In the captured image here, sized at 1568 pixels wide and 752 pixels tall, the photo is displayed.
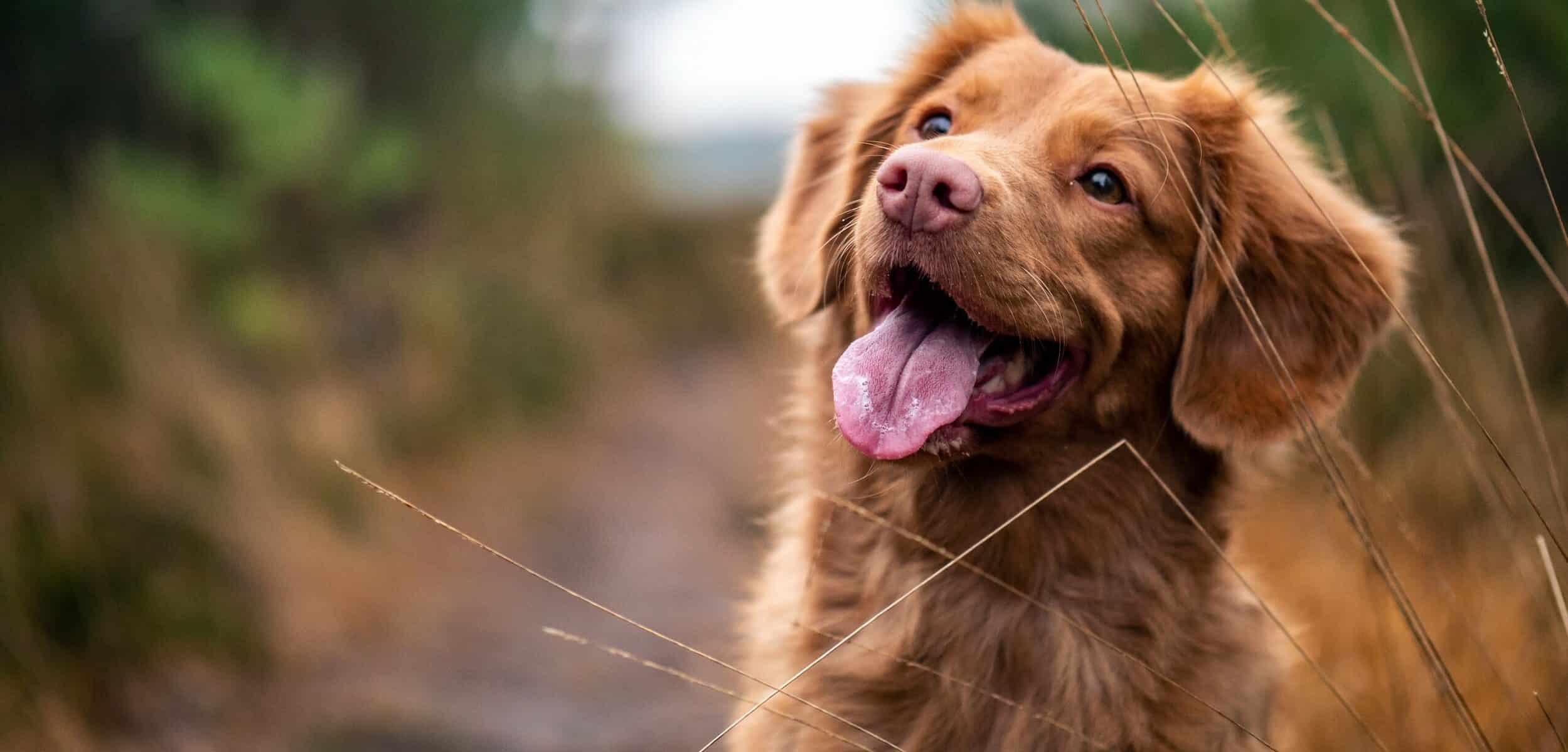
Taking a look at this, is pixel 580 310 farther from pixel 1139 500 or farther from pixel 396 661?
pixel 1139 500

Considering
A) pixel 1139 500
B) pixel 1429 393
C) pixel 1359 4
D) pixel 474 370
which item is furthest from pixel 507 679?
pixel 1359 4

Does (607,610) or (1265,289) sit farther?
(1265,289)

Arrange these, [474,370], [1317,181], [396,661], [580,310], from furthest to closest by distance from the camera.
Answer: [580,310]
[474,370]
[396,661]
[1317,181]

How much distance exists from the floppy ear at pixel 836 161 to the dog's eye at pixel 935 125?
12 centimetres

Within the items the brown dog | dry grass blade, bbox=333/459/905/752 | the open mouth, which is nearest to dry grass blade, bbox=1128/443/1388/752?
the brown dog

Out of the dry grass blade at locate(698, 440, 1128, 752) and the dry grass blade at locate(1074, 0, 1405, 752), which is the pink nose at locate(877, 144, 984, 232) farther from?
the dry grass blade at locate(698, 440, 1128, 752)

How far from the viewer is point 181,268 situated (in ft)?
14.5

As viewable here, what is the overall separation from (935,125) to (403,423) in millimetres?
3453

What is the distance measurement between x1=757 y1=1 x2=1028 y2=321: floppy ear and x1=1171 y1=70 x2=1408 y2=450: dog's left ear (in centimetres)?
63

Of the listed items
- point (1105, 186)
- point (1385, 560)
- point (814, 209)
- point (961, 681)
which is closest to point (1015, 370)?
point (1105, 186)

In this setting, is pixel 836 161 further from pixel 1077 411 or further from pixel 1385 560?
pixel 1385 560

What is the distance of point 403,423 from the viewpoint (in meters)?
5.33

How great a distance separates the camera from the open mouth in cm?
220

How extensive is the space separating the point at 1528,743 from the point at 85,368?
4.39 metres
